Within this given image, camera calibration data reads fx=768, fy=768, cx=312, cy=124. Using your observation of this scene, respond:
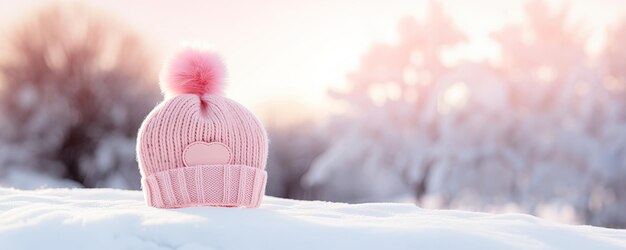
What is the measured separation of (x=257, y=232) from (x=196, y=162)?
82 centimetres

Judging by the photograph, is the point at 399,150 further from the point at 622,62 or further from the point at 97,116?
the point at 97,116

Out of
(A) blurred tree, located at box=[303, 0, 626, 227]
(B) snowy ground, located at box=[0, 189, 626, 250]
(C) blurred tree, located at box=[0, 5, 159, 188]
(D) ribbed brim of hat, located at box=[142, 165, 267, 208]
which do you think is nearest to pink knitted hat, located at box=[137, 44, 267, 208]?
(D) ribbed brim of hat, located at box=[142, 165, 267, 208]

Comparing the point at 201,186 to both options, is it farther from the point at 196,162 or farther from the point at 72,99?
the point at 72,99

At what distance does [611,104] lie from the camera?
45.0 feet

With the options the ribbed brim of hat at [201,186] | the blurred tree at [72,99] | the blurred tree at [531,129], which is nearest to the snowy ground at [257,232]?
the ribbed brim of hat at [201,186]

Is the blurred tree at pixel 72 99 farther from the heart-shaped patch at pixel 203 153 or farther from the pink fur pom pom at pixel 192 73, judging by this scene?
the heart-shaped patch at pixel 203 153

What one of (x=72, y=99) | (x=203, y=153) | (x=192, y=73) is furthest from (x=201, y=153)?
(x=72, y=99)

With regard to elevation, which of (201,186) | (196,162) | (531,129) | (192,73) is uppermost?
(531,129)

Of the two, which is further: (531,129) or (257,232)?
(531,129)

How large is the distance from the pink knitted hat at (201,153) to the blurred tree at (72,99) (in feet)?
49.1

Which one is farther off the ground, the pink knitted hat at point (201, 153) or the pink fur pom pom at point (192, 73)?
the pink fur pom pom at point (192, 73)

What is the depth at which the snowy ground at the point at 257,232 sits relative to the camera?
2561 mm

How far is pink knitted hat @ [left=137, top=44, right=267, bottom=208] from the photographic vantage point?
10.9ft

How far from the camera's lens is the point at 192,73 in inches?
140
